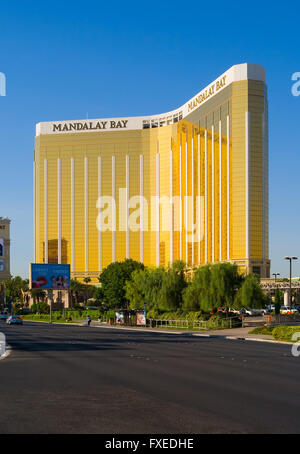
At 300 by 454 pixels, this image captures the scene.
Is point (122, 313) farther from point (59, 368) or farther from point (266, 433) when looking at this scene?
point (266, 433)

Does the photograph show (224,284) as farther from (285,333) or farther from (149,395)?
(149,395)

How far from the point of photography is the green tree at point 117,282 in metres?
129

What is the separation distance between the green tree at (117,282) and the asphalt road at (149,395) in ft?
327

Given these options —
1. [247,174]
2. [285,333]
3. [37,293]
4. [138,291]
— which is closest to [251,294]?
[285,333]

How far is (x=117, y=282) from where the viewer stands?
5074 inches

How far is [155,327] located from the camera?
76750 millimetres

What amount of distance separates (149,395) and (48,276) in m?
84.9

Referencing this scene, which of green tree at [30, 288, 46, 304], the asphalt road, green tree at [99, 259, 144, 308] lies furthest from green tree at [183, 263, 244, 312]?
green tree at [30, 288, 46, 304]

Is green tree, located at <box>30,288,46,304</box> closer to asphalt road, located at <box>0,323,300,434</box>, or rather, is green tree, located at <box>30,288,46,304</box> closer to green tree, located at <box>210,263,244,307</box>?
green tree, located at <box>210,263,244,307</box>

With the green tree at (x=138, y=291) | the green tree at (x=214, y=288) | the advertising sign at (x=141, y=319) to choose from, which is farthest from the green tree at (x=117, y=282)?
the green tree at (x=214, y=288)

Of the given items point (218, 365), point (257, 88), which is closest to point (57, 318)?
point (257, 88)

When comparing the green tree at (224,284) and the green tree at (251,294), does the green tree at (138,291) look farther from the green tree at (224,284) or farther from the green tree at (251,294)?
the green tree at (251,294)

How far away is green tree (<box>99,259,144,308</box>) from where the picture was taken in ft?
423

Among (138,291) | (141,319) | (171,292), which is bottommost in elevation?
(141,319)
